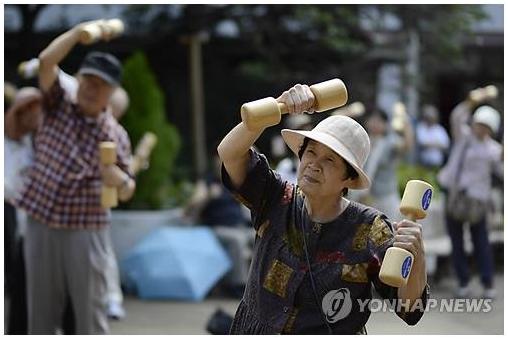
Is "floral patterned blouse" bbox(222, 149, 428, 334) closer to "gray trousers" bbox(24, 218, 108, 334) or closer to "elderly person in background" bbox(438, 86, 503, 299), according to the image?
"gray trousers" bbox(24, 218, 108, 334)

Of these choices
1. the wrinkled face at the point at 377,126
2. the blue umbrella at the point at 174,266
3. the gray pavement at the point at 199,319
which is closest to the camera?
the gray pavement at the point at 199,319

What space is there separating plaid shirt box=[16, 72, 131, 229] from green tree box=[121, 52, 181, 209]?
4.25m

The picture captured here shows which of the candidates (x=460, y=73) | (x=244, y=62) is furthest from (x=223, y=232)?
(x=460, y=73)

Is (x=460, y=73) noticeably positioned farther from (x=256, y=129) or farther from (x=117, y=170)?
(x=256, y=129)

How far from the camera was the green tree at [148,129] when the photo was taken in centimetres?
940

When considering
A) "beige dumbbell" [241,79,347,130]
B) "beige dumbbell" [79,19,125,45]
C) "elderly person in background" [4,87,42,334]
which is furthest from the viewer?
"elderly person in background" [4,87,42,334]

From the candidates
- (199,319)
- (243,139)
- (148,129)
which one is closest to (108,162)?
(243,139)

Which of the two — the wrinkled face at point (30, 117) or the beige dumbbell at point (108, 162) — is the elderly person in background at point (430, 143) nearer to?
the wrinkled face at point (30, 117)

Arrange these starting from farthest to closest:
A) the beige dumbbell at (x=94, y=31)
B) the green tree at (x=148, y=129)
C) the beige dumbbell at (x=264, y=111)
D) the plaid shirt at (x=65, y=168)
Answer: the green tree at (x=148, y=129) < the plaid shirt at (x=65, y=168) < the beige dumbbell at (x=94, y=31) < the beige dumbbell at (x=264, y=111)

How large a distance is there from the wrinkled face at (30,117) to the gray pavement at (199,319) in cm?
160

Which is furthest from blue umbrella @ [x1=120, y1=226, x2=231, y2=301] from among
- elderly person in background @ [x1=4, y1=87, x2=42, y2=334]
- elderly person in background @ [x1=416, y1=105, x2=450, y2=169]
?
elderly person in background @ [x1=416, y1=105, x2=450, y2=169]

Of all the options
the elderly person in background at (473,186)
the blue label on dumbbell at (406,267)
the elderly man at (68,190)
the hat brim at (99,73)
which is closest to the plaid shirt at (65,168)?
the elderly man at (68,190)

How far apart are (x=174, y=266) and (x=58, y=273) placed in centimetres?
309

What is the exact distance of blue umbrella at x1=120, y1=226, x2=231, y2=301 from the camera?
8.16 meters
